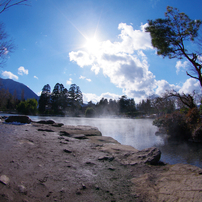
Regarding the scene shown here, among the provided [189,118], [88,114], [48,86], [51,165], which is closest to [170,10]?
[189,118]

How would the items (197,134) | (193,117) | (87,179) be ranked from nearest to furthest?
1. (87,179)
2. (197,134)
3. (193,117)

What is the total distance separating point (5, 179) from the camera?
160 cm

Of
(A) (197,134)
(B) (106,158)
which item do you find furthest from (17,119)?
(A) (197,134)

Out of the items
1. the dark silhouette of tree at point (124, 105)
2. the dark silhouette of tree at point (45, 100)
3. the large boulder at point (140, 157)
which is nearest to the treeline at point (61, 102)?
the dark silhouette of tree at point (45, 100)

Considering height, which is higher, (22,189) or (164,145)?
(22,189)

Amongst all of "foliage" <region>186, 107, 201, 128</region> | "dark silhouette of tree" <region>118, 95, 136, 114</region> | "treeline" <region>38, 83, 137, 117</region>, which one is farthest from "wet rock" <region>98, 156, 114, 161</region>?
"dark silhouette of tree" <region>118, 95, 136, 114</region>

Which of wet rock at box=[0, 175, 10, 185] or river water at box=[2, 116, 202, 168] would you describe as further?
river water at box=[2, 116, 202, 168]

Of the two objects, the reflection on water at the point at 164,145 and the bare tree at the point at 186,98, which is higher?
the bare tree at the point at 186,98

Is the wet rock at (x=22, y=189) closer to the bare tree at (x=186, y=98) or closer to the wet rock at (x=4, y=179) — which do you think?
the wet rock at (x=4, y=179)

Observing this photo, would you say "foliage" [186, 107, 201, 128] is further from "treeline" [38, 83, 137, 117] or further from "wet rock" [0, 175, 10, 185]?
"treeline" [38, 83, 137, 117]

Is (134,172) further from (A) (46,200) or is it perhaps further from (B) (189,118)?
(B) (189,118)

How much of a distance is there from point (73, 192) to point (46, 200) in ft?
1.11

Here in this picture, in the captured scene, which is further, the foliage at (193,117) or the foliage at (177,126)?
the foliage at (177,126)

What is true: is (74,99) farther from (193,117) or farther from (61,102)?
(193,117)
